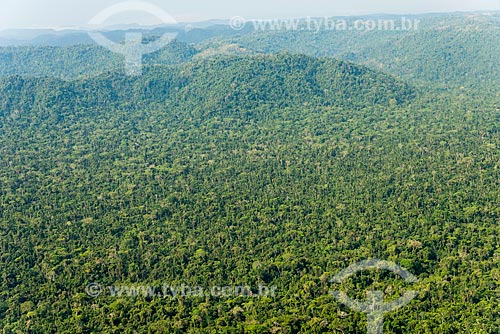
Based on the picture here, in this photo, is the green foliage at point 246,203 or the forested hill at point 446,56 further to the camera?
the forested hill at point 446,56

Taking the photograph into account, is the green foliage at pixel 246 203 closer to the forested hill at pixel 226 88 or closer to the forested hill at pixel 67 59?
the forested hill at pixel 226 88

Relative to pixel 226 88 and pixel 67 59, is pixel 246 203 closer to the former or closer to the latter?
pixel 226 88

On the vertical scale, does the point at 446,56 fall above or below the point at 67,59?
below

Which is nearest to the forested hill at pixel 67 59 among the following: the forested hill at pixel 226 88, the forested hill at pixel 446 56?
the forested hill at pixel 226 88

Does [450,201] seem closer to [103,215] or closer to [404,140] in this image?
[404,140]

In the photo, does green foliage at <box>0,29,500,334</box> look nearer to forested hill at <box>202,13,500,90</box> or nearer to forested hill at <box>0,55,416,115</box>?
forested hill at <box>0,55,416,115</box>

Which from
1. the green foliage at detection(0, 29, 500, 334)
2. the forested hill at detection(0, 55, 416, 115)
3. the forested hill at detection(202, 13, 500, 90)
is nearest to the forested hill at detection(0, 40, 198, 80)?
the forested hill at detection(0, 55, 416, 115)

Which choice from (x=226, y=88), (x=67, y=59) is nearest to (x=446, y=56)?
(x=226, y=88)

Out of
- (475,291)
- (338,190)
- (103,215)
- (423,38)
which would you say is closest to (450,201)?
(338,190)
